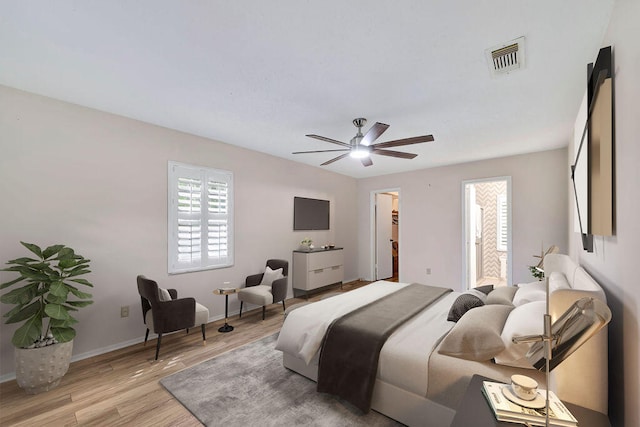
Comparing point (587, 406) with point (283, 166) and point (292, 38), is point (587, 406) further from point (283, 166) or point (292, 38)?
point (283, 166)

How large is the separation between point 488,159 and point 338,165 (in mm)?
2744

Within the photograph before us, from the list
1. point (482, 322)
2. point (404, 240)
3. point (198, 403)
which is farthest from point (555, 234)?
point (198, 403)

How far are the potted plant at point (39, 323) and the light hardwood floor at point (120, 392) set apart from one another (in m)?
0.17

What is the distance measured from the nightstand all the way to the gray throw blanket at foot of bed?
0.85m

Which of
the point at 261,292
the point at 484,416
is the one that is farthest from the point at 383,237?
the point at 484,416

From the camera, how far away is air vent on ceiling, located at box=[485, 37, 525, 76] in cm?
186

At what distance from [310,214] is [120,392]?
12.7 feet

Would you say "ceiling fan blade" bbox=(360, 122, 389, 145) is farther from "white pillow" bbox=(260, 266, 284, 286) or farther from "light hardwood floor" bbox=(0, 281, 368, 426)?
"light hardwood floor" bbox=(0, 281, 368, 426)

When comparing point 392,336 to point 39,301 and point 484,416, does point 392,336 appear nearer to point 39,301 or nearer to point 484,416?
point 484,416

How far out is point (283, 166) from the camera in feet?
16.5

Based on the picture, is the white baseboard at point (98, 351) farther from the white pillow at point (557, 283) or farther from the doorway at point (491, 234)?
the doorway at point (491, 234)

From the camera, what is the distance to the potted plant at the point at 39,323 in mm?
2213

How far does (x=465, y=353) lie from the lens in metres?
1.69

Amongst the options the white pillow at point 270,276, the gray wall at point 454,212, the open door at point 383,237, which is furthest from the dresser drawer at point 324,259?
the open door at point 383,237
